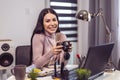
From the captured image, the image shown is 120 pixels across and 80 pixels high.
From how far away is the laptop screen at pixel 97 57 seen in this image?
1.60 metres

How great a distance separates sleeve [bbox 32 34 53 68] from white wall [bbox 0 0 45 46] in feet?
4.93

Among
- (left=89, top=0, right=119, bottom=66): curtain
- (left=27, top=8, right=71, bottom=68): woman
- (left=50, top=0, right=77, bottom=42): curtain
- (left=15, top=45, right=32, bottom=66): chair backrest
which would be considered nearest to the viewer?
(left=27, top=8, right=71, bottom=68): woman

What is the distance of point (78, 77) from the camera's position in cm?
147

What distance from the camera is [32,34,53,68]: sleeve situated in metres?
2.12

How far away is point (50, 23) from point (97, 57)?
793mm

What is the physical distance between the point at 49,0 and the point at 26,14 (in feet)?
1.52

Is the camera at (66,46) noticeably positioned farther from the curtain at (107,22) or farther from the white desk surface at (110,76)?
the curtain at (107,22)

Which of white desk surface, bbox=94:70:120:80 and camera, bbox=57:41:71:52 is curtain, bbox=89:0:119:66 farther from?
camera, bbox=57:41:71:52

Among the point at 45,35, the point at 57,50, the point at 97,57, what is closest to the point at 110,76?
the point at 97,57

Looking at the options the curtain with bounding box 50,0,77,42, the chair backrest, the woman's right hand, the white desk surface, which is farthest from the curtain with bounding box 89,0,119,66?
the woman's right hand

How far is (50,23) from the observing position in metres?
2.35

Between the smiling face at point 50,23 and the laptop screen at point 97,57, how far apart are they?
0.69 meters

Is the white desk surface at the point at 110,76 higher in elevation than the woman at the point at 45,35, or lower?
lower

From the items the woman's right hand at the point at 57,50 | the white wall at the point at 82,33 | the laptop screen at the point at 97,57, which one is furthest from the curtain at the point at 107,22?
the woman's right hand at the point at 57,50
